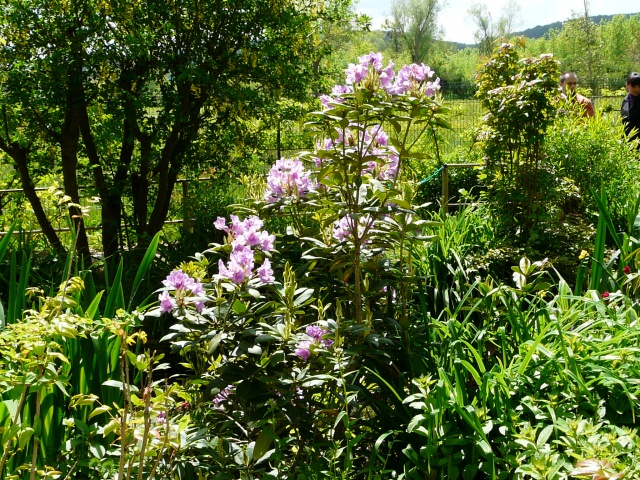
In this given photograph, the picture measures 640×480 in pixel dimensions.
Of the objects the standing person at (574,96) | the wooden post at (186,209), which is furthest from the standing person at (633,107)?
the wooden post at (186,209)

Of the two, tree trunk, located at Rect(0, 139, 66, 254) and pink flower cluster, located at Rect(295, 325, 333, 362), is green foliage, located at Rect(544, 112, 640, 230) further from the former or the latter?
tree trunk, located at Rect(0, 139, 66, 254)

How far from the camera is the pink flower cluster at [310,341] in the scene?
2.15 meters

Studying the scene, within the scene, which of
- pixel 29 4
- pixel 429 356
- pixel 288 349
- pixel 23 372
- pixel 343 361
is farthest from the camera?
pixel 29 4

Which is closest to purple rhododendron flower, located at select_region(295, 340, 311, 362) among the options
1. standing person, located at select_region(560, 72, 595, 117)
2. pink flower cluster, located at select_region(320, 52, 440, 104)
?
pink flower cluster, located at select_region(320, 52, 440, 104)

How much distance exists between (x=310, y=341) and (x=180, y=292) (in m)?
0.44

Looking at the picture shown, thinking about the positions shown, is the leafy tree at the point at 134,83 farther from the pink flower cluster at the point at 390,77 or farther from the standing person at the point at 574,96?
the pink flower cluster at the point at 390,77

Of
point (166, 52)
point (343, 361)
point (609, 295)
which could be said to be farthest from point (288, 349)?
point (166, 52)

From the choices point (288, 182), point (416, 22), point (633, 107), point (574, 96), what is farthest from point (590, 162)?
point (416, 22)

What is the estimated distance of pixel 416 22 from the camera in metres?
65.3

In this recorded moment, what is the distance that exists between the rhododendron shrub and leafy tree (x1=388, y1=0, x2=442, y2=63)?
6368cm

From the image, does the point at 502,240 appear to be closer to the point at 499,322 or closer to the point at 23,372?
the point at 499,322

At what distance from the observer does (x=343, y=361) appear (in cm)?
215

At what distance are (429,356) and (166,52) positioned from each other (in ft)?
13.6

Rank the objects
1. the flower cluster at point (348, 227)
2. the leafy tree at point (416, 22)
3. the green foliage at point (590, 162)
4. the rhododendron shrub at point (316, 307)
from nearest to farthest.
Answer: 1. the rhododendron shrub at point (316, 307)
2. the flower cluster at point (348, 227)
3. the green foliage at point (590, 162)
4. the leafy tree at point (416, 22)
